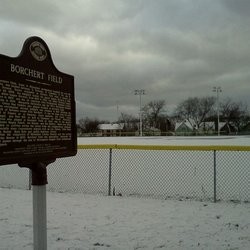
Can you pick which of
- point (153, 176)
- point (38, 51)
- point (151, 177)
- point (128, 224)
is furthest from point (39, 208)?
point (153, 176)

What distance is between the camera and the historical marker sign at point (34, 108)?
424 centimetres

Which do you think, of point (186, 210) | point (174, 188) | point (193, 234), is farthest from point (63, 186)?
point (193, 234)

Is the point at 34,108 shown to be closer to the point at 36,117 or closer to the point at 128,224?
the point at 36,117

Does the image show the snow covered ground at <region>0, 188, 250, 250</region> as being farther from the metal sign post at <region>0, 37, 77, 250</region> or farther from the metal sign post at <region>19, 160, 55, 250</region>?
the metal sign post at <region>0, 37, 77, 250</region>

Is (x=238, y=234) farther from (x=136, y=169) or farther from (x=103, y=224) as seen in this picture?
(x=136, y=169)

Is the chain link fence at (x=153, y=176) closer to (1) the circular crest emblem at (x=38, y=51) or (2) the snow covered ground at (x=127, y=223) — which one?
(2) the snow covered ground at (x=127, y=223)

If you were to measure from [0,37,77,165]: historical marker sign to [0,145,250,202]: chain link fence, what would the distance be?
4630 mm

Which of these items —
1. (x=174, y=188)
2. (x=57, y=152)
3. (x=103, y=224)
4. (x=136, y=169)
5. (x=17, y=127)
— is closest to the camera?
(x=17, y=127)

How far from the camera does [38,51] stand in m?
4.82

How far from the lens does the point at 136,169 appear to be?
14.2 meters

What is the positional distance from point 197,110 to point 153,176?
4387 inches

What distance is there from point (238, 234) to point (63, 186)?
6.17 m

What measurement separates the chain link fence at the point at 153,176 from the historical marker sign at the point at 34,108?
15.2 feet

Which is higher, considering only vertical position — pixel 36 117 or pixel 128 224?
pixel 36 117
